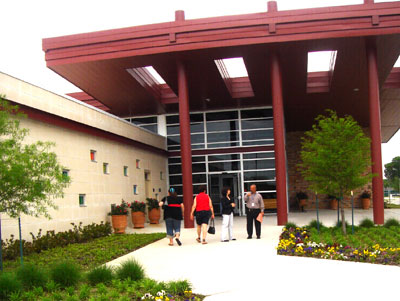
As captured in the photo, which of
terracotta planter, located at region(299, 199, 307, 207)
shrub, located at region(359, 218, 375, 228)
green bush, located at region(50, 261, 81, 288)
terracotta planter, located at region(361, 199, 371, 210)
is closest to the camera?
green bush, located at region(50, 261, 81, 288)

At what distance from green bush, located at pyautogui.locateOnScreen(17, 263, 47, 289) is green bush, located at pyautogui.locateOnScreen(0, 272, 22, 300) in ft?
1.15

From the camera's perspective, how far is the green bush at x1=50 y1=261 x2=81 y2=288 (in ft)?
24.5

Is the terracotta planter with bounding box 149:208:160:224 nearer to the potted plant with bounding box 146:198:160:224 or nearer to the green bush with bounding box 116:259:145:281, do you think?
the potted plant with bounding box 146:198:160:224

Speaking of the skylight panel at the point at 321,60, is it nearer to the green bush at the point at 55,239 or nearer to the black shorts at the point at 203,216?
the black shorts at the point at 203,216

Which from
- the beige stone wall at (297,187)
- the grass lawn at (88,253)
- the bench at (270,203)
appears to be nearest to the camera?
the grass lawn at (88,253)

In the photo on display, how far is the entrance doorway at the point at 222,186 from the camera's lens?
26031 millimetres

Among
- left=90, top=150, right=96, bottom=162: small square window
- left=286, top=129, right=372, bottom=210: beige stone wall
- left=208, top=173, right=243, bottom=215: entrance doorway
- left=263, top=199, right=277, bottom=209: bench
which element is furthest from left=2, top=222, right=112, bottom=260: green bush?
left=286, top=129, right=372, bottom=210: beige stone wall

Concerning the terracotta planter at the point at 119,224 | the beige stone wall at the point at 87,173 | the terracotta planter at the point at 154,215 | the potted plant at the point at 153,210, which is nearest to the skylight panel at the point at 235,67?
the beige stone wall at the point at 87,173

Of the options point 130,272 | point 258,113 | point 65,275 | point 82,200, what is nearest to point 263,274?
point 130,272

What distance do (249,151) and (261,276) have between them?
18.1 metres

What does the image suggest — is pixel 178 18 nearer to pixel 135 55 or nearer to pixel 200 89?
pixel 135 55

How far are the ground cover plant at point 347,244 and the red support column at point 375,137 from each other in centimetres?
192

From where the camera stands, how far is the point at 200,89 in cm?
2295

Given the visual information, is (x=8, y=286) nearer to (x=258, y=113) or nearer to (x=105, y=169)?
(x=105, y=169)
